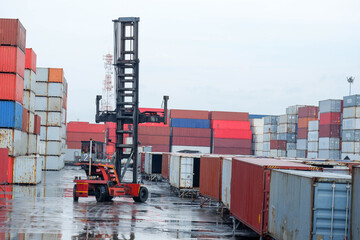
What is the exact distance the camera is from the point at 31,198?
2944cm

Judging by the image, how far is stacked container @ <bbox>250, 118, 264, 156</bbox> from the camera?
106 metres

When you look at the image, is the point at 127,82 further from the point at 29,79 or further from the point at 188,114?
the point at 188,114

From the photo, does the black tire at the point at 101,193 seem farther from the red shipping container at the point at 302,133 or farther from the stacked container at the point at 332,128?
the red shipping container at the point at 302,133

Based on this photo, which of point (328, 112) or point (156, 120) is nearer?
point (156, 120)

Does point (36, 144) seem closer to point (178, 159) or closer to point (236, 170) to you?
point (178, 159)

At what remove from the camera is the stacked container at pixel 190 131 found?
101250 millimetres

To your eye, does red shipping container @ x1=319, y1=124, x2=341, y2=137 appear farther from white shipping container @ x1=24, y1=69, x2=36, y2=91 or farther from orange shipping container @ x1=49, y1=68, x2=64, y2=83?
white shipping container @ x1=24, y1=69, x2=36, y2=91

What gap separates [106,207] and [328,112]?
51098mm

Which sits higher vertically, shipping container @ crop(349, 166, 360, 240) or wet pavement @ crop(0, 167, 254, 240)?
shipping container @ crop(349, 166, 360, 240)

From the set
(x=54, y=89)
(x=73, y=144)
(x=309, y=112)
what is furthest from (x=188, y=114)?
(x=54, y=89)

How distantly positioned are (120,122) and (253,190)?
1260 cm

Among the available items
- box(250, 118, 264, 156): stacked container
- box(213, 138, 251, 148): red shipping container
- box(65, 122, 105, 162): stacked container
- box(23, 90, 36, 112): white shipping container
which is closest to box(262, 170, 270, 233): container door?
box(23, 90, 36, 112): white shipping container

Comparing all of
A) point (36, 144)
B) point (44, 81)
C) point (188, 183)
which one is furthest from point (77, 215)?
point (44, 81)

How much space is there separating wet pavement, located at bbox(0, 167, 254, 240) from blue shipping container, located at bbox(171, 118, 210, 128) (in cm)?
7108
